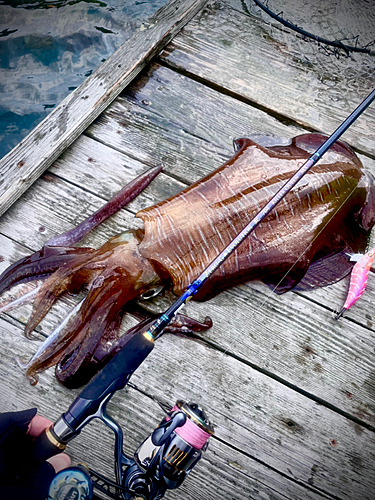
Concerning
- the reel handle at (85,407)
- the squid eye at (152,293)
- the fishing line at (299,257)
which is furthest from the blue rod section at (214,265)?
the fishing line at (299,257)

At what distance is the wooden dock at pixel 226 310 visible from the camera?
2064mm

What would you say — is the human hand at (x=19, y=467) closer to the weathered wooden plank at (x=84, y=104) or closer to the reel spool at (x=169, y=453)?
the reel spool at (x=169, y=453)

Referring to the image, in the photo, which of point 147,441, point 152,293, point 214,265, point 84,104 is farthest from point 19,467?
point 84,104

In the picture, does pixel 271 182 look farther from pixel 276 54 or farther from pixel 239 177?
pixel 276 54

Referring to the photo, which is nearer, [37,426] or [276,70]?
[37,426]

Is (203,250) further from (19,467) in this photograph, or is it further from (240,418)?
(19,467)

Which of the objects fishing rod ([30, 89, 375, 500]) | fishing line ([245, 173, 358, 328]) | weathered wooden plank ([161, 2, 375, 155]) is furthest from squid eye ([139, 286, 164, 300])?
weathered wooden plank ([161, 2, 375, 155])

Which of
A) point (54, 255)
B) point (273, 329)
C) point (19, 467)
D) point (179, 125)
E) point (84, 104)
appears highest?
point (179, 125)

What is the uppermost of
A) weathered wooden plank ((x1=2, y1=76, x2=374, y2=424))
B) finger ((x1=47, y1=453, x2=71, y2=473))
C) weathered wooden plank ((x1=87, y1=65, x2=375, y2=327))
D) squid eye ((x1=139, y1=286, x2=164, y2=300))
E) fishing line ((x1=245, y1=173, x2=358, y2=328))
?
weathered wooden plank ((x1=87, y1=65, x2=375, y2=327))

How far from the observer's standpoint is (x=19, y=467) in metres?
1.64

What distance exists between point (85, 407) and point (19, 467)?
1.49 ft

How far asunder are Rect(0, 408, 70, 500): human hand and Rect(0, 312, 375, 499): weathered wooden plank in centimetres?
35

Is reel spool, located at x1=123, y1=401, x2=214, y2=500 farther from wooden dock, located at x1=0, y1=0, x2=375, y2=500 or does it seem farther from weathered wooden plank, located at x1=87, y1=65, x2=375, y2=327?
weathered wooden plank, located at x1=87, y1=65, x2=375, y2=327

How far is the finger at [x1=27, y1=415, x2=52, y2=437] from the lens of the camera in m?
1.76
